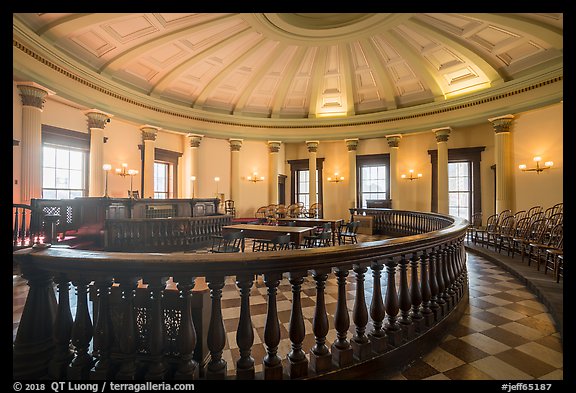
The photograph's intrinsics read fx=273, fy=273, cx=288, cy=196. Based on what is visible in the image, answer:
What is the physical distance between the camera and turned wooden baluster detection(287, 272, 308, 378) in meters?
1.69

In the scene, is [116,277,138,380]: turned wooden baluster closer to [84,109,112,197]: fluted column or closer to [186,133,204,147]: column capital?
[84,109,112,197]: fluted column

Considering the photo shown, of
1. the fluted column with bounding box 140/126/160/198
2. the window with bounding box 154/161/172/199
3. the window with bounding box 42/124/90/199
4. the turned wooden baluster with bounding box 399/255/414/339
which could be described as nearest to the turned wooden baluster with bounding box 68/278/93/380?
the turned wooden baluster with bounding box 399/255/414/339

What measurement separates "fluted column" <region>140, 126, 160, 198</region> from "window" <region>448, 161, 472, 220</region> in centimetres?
1315

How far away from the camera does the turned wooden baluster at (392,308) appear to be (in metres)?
2.12

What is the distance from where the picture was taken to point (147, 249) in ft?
21.7

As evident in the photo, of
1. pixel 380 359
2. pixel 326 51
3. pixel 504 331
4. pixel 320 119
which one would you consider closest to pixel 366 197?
pixel 320 119

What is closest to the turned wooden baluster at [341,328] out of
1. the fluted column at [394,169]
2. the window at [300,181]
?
the fluted column at [394,169]

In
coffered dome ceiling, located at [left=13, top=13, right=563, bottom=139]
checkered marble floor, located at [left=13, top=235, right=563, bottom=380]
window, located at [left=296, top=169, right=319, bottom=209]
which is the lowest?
checkered marble floor, located at [left=13, top=235, right=563, bottom=380]

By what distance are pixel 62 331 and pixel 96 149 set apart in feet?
32.5

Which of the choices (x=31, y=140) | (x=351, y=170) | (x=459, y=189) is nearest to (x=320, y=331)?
(x=31, y=140)

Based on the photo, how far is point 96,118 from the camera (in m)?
9.48

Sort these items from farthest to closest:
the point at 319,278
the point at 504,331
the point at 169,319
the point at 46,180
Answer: the point at 46,180
the point at 504,331
the point at 319,278
the point at 169,319
